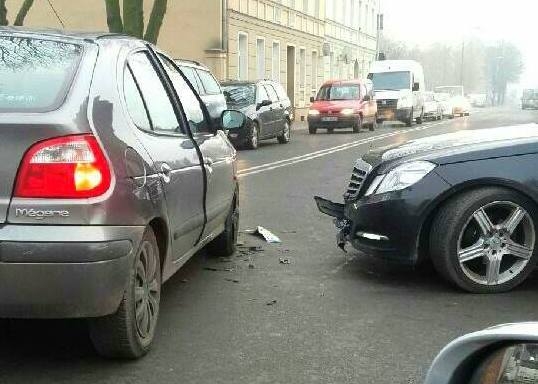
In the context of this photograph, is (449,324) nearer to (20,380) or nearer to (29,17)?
(20,380)

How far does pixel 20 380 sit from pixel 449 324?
232 centimetres

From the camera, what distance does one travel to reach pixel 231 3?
2705 cm

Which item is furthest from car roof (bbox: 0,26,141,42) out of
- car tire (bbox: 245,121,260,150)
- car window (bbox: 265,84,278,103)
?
car window (bbox: 265,84,278,103)

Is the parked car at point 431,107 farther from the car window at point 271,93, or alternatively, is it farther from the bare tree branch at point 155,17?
the bare tree branch at point 155,17

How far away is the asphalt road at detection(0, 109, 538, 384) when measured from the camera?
132 inches

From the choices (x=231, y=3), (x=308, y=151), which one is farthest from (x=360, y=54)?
(x=308, y=151)

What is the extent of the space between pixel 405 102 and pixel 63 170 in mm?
28500

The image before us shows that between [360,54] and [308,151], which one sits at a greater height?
[360,54]

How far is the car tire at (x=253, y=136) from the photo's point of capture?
17719mm

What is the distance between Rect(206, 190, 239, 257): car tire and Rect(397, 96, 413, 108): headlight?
83.1ft

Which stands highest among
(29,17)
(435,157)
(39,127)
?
(29,17)

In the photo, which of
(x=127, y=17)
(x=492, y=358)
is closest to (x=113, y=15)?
(x=127, y=17)

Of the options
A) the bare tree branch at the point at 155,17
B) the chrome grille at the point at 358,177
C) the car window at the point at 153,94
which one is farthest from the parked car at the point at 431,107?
the car window at the point at 153,94

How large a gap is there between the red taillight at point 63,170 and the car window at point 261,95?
50.8ft
